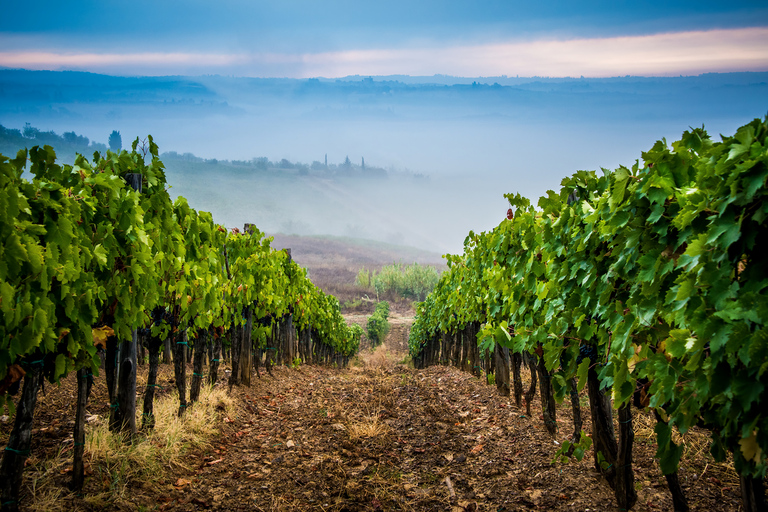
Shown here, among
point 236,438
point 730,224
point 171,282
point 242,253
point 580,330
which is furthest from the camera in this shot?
point 242,253

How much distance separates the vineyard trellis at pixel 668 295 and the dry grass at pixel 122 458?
11.3ft

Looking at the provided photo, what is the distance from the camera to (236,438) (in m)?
5.54

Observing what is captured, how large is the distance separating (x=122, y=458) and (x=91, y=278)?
69.5 inches

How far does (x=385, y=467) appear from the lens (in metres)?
4.66

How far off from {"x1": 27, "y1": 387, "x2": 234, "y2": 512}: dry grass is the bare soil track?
2.5 inches

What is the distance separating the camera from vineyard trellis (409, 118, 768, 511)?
5.25 ft

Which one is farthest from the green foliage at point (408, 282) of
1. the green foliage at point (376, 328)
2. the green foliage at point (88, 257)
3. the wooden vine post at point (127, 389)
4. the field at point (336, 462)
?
the wooden vine post at point (127, 389)

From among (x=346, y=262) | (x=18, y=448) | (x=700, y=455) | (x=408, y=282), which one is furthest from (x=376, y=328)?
(x=346, y=262)

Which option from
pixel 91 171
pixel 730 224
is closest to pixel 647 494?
pixel 730 224

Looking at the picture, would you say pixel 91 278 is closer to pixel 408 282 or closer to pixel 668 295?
pixel 668 295

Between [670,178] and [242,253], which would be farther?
[242,253]

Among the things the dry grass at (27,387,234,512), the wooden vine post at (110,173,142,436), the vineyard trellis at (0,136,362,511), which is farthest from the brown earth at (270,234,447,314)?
the wooden vine post at (110,173,142,436)

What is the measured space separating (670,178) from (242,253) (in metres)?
6.88

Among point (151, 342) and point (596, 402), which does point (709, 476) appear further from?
point (151, 342)
